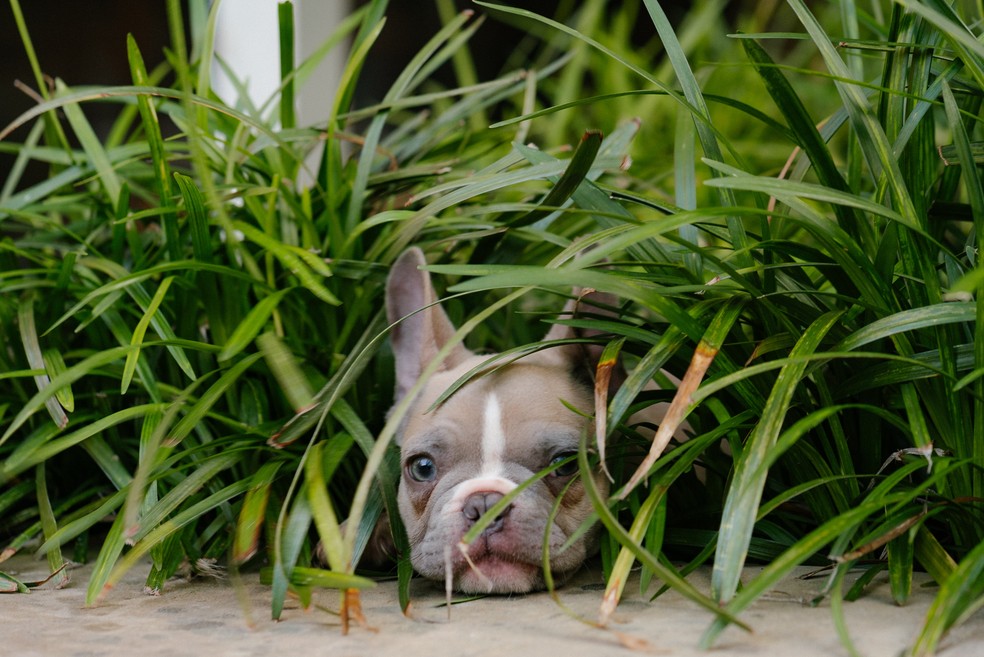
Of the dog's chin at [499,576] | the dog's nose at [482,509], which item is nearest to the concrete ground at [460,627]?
the dog's chin at [499,576]

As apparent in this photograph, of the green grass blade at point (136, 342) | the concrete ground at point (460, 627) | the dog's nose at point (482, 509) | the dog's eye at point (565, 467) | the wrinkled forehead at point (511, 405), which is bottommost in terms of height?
the concrete ground at point (460, 627)

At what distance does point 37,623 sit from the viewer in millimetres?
1905

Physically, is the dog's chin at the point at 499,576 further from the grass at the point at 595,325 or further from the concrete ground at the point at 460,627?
the grass at the point at 595,325

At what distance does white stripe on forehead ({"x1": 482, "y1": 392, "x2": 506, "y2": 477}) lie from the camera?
2.16 metres

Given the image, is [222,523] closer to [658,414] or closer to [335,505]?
[335,505]

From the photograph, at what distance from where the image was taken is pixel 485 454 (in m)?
2.18

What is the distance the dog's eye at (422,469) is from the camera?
2.25 meters

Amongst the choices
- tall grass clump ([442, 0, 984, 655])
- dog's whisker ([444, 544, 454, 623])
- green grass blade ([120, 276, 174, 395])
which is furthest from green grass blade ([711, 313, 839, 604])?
green grass blade ([120, 276, 174, 395])

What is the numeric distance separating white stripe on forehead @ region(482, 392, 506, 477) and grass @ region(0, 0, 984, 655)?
22cm

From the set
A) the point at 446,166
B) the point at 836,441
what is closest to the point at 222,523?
the point at 446,166

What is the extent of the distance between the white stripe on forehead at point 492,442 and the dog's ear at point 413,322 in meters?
0.30

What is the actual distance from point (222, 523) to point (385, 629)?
716mm

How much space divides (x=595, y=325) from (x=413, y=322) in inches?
26.0

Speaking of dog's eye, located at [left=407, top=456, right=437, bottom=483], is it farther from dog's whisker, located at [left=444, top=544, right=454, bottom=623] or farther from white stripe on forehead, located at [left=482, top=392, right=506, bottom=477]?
dog's whisker, located at [left=444, top=544, right=454, bottom=623]
